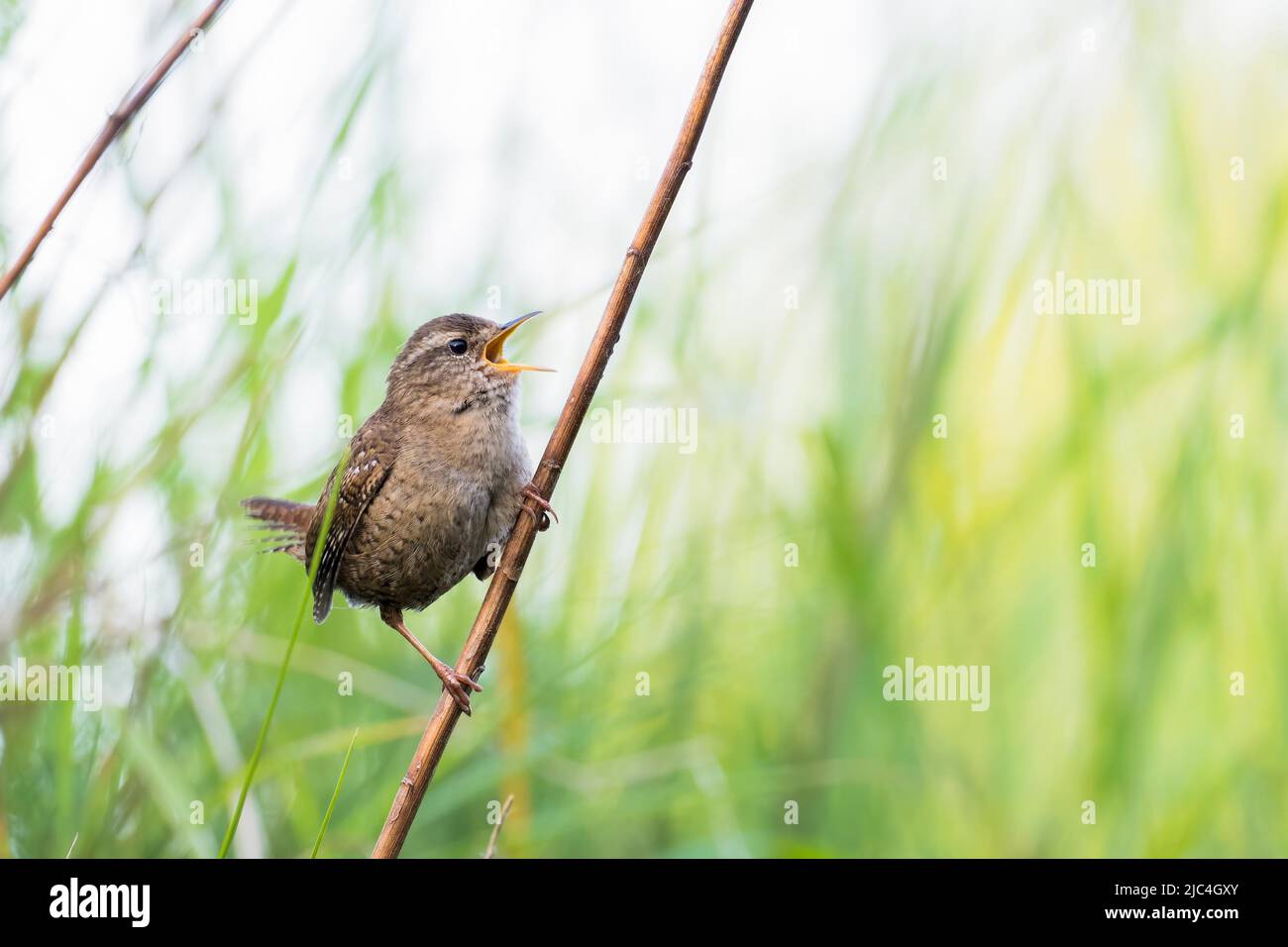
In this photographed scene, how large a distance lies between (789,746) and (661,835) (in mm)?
570

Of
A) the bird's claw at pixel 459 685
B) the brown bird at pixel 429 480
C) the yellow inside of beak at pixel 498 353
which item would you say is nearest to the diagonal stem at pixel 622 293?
the bird's claw at pixel 459 685

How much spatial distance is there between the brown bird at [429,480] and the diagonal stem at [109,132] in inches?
39.3

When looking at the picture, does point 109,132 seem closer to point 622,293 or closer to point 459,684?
point 622,293

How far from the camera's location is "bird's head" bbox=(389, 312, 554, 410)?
10.3 feet

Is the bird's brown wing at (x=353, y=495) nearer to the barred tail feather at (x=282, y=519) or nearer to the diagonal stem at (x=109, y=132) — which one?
the barred tail feather at (x=282, y=519)

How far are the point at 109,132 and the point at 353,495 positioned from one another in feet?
4.75

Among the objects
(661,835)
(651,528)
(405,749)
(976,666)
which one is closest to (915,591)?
(976,666)

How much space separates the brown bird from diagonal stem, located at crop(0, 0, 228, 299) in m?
1.00

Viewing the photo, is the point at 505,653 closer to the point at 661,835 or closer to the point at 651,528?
the point at 651,528

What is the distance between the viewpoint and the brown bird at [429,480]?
299 centimetres

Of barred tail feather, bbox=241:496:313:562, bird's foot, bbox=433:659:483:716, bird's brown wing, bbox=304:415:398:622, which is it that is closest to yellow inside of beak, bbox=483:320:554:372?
bird's brown wing, bbox=304:415:398:622

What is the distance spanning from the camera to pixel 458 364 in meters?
3.22

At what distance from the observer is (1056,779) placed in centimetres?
416

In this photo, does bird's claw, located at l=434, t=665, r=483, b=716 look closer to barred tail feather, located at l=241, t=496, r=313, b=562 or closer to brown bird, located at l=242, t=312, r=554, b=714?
brown bird, located at l=242, t=312, r=554, b=714
